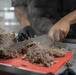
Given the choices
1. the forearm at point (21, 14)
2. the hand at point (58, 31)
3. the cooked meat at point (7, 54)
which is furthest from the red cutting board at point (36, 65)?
the forearm at point (21, 14)

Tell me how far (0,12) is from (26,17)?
0.65m

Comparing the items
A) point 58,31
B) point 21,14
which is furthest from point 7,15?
point 58,31

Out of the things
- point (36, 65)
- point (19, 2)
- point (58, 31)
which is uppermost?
point (19, 2)

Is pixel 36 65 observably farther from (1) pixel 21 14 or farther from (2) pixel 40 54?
(1) pixel 21 14

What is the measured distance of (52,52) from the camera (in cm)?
132

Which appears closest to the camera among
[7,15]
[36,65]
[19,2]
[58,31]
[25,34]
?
[36,65]

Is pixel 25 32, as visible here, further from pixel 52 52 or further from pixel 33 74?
pixel 33 74

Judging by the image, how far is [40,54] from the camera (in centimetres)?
124

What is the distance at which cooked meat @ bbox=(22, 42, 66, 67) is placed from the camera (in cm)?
121

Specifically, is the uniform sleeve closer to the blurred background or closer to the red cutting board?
the blurred background

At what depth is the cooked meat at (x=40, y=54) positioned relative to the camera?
121 centimetres

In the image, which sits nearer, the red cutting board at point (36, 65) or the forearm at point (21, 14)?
the red cutting board at point (36, 65)

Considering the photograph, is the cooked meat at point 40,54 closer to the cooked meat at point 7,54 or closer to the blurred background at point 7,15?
the cooked meat at point 7,54

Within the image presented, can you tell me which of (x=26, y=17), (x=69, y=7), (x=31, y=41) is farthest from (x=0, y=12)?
Result: (x=31, y=41)
